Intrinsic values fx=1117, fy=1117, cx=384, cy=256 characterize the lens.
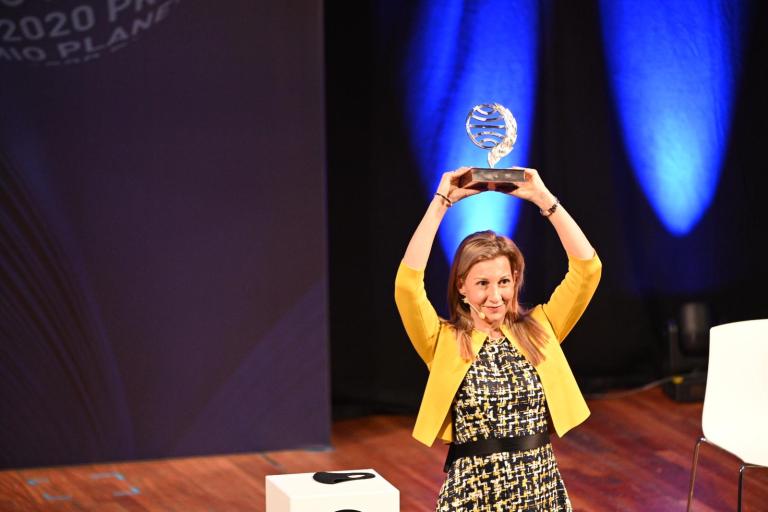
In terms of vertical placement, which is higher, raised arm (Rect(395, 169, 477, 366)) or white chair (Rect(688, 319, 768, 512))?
raised arm (Rect(395, 169, 477, 366))

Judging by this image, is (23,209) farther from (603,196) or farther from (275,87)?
(603,196)

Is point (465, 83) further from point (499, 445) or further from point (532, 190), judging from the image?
point (499, 445)

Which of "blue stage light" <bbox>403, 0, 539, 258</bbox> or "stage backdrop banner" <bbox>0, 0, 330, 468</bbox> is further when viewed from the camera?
"blue stage light" <bbox>403, 0, 539, 258</bbox>

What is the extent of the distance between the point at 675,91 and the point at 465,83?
4.99 ft

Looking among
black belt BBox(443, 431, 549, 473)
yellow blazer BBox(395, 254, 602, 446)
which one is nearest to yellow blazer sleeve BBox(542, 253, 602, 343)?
yellow blazer BBox(395, 254, 602, 446)

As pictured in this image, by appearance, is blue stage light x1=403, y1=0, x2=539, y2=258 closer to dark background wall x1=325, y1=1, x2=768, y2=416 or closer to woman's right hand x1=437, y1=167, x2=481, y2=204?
dark background wall x1=325, y1=1, x2=768, y2=416

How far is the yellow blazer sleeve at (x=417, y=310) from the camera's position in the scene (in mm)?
2664

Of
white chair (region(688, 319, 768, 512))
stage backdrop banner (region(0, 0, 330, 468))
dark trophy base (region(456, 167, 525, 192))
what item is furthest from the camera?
stage backdrop banner (region(0, 0, 330, 468))

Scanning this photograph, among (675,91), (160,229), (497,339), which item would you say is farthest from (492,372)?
(675,91)

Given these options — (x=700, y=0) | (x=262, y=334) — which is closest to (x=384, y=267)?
(x=262, y=334)

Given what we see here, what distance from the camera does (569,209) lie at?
6.91 meters

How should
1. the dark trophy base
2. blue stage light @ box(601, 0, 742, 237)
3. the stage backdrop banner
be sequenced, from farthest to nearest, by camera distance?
blue stage light @ box(601, 0, 742, 237), the stage backdrop banner, the dark trophy base

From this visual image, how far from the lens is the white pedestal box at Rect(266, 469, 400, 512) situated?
10.7 ft

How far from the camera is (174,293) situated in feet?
17.6
